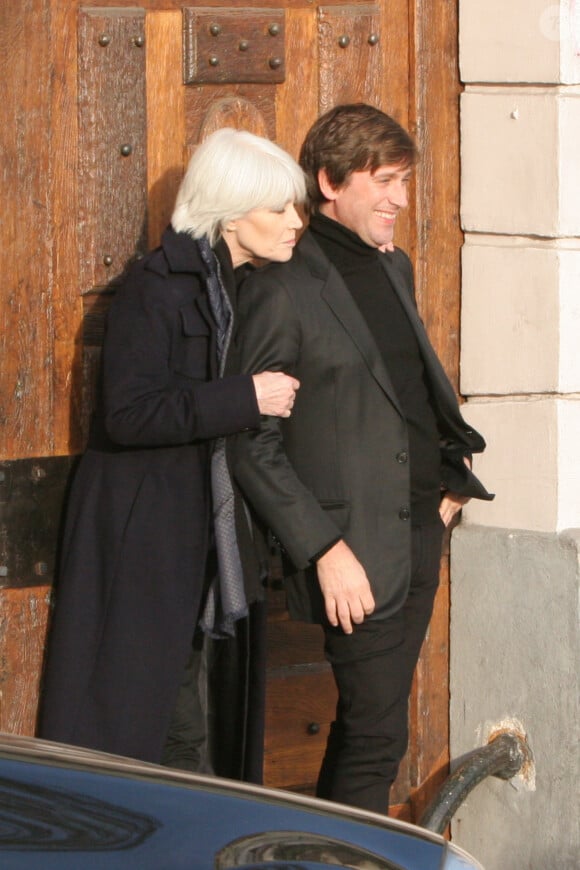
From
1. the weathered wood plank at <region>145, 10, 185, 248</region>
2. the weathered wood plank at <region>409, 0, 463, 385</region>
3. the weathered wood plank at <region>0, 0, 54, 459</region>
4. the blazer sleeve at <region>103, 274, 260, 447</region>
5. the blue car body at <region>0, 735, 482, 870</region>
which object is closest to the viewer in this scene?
the blue car body at <region>0, 735, 482, 870</region>

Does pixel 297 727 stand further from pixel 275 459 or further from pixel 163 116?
pixel 163 116

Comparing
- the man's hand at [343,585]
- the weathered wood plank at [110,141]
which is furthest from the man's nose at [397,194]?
the man's hand at [343,585]

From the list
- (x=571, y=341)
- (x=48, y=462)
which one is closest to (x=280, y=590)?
(x=48, y=462)

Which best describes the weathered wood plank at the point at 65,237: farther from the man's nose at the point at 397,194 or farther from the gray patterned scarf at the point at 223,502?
the man's nose at the point at 397,194

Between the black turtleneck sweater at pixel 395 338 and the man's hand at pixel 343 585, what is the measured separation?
0.31 meters

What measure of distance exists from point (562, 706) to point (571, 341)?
0.98 m

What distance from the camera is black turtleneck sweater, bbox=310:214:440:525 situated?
141 inches

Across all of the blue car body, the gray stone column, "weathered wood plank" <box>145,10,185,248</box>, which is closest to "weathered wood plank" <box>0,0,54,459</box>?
"weathered wood plank" <box>145,10,185,248</box>

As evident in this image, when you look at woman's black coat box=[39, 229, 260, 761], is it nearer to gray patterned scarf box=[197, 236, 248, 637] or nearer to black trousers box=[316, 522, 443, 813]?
gray patterned scarf box=[197, 236, 248, 637]

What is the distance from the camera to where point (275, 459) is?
133 inches

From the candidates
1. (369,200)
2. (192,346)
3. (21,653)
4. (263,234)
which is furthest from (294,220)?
(21,653)

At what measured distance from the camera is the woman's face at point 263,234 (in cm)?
340

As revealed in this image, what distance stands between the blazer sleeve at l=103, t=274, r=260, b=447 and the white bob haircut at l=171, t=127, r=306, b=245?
0.57 feet

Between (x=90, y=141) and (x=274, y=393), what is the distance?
35.9 inches
